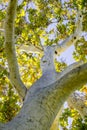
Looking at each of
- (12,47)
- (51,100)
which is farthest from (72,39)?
(51,100)

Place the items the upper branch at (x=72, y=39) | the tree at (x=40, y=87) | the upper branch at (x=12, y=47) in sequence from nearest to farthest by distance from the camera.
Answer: the tree at (x=40, y=87) < the upper branch at (x=12, y=47) < the upper branch at (x=72, y=39)

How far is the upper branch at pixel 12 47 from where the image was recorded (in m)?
4.26

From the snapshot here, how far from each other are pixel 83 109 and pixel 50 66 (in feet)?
5.12

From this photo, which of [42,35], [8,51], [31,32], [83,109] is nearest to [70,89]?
[8,51]

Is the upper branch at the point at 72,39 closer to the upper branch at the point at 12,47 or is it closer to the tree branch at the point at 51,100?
the upper branch at the point at 12,47

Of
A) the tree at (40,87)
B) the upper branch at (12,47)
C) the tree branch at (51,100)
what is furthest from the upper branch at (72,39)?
the tree branch at (51,100)

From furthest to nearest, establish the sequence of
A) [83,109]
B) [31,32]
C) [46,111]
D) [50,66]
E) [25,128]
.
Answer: [31,32] → [83,109] → [50,66] → [46,111] → [25,128]

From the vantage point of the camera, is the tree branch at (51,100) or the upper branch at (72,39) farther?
the upper branch at (72,39)

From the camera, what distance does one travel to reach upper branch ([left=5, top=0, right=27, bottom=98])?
426 cm

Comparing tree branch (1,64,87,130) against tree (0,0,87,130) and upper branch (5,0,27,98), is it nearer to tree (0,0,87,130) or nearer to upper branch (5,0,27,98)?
→ tree (0,0,87,130)

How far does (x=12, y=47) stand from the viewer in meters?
4.43

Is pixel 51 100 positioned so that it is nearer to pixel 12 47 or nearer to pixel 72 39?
pixel 12 47

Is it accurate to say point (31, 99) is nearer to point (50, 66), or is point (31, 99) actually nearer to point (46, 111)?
point (46, 111)

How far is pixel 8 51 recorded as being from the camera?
4.43 metres
